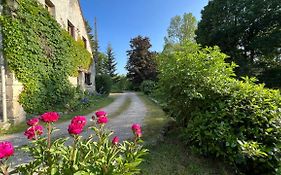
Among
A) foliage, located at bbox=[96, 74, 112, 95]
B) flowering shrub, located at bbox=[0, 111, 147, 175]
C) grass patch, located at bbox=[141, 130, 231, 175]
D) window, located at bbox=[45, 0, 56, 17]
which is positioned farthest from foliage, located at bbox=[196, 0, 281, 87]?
flowering shrub, located at bbox=[0, 111, 147, 175]

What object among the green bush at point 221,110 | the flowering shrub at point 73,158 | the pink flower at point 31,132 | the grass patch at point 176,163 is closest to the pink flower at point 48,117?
the flowering shrub at point 73,158

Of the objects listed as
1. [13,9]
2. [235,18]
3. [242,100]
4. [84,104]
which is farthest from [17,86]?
[235,18]

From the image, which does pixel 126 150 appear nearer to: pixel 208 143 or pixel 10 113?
pixel 208 143

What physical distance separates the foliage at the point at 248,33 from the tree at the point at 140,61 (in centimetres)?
1005

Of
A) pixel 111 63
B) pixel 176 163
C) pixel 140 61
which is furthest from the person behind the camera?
pixel 111 63

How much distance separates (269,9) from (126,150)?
756 inches

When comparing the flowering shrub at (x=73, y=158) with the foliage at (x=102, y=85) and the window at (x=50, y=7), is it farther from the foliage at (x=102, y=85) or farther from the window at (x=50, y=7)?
the foliage at (x=102, y=85)

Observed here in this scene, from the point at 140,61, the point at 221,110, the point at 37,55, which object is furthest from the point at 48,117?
the point at 140,61

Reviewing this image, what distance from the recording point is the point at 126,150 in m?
2.23

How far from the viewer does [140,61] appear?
28984 millimetres

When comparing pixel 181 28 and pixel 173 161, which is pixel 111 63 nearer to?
pixel 181 28

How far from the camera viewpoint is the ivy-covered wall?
667 cm

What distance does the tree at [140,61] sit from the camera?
1118 inches

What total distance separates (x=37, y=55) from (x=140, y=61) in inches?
854
